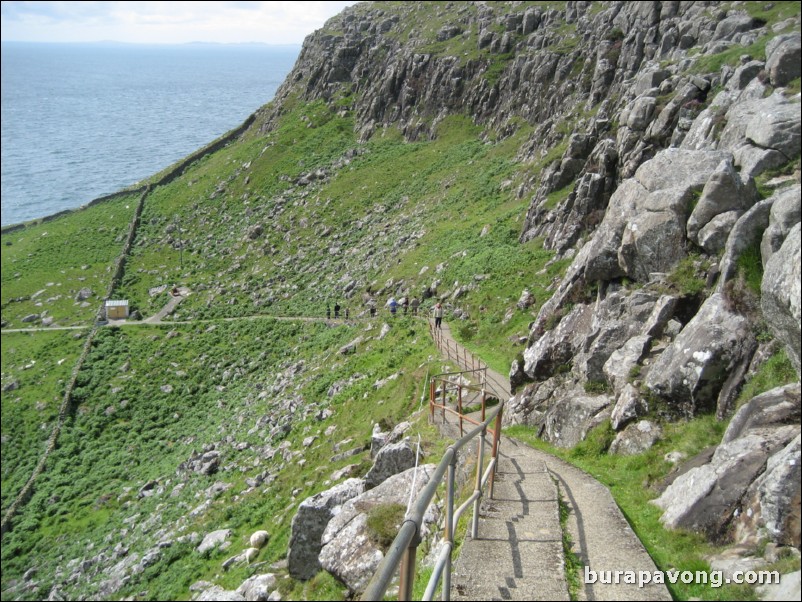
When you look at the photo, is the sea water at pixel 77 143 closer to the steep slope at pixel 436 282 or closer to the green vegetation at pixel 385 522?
the steep slope at pixel 436 282

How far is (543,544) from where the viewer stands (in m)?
7.90

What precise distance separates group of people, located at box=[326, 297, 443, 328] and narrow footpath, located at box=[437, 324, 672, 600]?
753 inches

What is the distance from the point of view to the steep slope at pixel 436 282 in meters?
11.8

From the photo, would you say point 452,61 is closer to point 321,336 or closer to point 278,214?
point 278,214

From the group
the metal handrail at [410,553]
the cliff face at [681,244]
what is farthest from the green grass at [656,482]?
the metal handrail at [410,553]

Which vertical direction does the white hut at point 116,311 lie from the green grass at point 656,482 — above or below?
below

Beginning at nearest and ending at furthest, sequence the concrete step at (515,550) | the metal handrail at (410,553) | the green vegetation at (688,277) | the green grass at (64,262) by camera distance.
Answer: the metal handrail at (410,553) → the concrete step at (515,550) → the green vegetation at (688,277) → the green grass at (64,262)

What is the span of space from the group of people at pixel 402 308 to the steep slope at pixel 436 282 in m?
1.14

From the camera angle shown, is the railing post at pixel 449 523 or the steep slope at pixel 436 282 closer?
the railing post at pixel 449 523

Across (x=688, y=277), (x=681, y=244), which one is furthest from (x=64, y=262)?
(x=688, y=277)

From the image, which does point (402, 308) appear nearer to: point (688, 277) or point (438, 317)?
point (438, 317)

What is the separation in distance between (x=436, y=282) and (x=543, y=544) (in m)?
30.4

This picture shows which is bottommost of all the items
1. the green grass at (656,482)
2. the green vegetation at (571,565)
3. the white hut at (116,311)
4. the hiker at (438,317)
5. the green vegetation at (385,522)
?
the white hut at (116,311)

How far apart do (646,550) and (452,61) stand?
79514 mm
